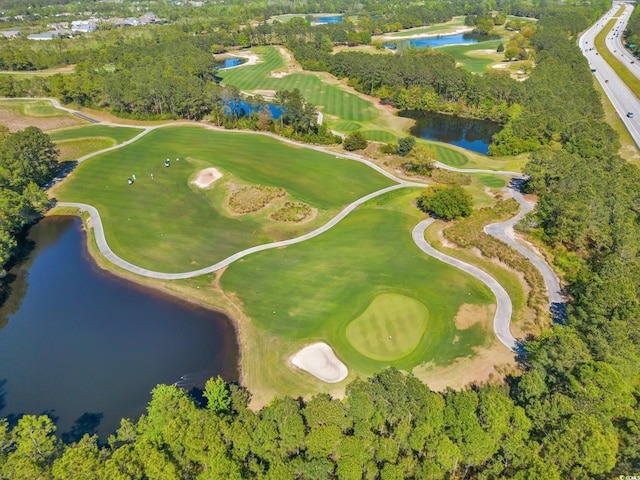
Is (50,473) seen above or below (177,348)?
above

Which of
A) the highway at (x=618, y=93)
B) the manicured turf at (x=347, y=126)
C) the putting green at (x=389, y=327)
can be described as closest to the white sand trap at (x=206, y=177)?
the manicured turf at (x=347, y=126)

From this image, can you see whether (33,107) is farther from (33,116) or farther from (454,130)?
(454,130)

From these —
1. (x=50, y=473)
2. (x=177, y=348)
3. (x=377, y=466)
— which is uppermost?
(x=50, y=473)

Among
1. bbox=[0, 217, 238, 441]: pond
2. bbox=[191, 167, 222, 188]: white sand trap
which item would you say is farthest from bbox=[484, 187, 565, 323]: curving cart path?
bbox=[191, 167, 222, 188]: white sand trap

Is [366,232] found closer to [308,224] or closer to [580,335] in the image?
[308,224]

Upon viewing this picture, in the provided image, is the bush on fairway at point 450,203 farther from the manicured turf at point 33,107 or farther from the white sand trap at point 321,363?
the manicured turf at point 33,107

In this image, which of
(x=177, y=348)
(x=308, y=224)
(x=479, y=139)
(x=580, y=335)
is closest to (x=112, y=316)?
(x=177, y=348)
